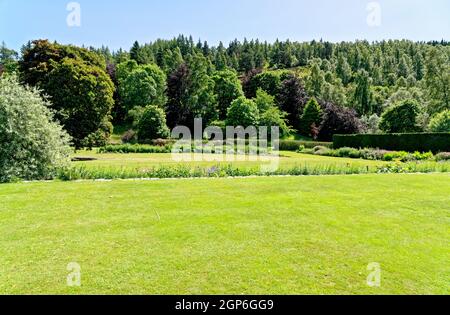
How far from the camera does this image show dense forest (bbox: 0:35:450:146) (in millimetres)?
24659

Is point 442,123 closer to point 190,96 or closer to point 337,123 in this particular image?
point 337,123

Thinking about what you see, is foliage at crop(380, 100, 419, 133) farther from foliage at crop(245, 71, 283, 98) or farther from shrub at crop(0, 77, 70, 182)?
shrub at crop(0, 77, 70, 182)

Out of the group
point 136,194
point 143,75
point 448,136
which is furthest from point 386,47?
point 136,194

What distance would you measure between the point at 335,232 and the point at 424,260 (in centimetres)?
160

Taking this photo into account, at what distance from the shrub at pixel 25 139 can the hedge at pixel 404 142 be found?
26.2 m

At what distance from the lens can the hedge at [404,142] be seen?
27328 mm

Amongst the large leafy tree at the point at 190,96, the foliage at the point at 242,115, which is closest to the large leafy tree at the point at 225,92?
the large leafy tree at the point at 190,96

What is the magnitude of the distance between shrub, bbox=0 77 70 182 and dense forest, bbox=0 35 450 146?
7.16 feet

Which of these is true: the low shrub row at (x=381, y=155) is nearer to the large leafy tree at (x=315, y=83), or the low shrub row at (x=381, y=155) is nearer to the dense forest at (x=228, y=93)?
the dense forest at (x=228, y=93)

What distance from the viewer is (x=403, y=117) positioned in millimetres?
42438

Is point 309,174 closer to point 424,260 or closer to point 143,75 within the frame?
point 424,260

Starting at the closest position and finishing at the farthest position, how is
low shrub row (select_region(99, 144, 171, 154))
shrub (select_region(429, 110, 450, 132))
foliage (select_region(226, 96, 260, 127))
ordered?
shrub (select_region(429, 110, 450, 132))
low shrub row (select_region(99, 144, 171, 154))
foliage (select_region(226, 96, 260, 127))

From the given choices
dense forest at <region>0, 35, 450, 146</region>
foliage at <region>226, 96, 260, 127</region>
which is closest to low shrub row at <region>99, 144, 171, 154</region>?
dense forest at <region>0, 35, 450, 146</region>
